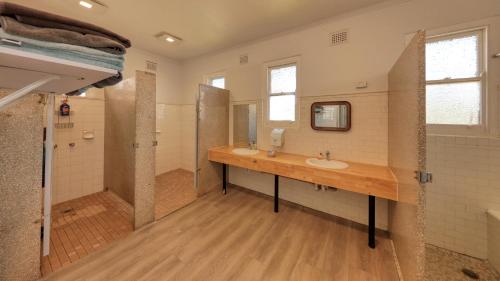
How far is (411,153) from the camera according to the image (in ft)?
4.11

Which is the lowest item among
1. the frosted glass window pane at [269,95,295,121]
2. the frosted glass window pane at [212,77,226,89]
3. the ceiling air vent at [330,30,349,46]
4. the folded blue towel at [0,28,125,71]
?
the folded blue towel at [0,28,125,71]

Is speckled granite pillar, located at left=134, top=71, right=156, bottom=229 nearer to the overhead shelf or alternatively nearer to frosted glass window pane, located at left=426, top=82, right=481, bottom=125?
the overhead shelf

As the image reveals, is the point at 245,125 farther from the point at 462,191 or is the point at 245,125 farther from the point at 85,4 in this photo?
the point at 462,191

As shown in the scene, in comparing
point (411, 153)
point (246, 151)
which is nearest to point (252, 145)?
point (246, 151)

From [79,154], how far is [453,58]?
5032mm

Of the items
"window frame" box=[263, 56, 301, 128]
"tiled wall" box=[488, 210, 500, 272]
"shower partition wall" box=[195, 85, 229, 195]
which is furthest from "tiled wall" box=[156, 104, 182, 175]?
"tiled wall" box=[488, 210, 500, 272]

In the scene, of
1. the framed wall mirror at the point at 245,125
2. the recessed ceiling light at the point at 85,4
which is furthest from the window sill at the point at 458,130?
the recessed ceiling light at the point at 85,4

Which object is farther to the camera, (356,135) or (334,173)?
(356,135)

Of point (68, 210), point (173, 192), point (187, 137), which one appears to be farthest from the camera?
point (187, 137)

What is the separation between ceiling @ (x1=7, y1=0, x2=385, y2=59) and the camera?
7.15 ft

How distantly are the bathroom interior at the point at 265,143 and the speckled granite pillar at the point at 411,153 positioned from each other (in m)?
0.01

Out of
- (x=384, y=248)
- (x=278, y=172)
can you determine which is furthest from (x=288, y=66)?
(x=384, y=248)

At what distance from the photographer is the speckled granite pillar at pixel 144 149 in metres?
2.13

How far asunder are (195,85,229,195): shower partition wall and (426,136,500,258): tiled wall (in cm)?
283
